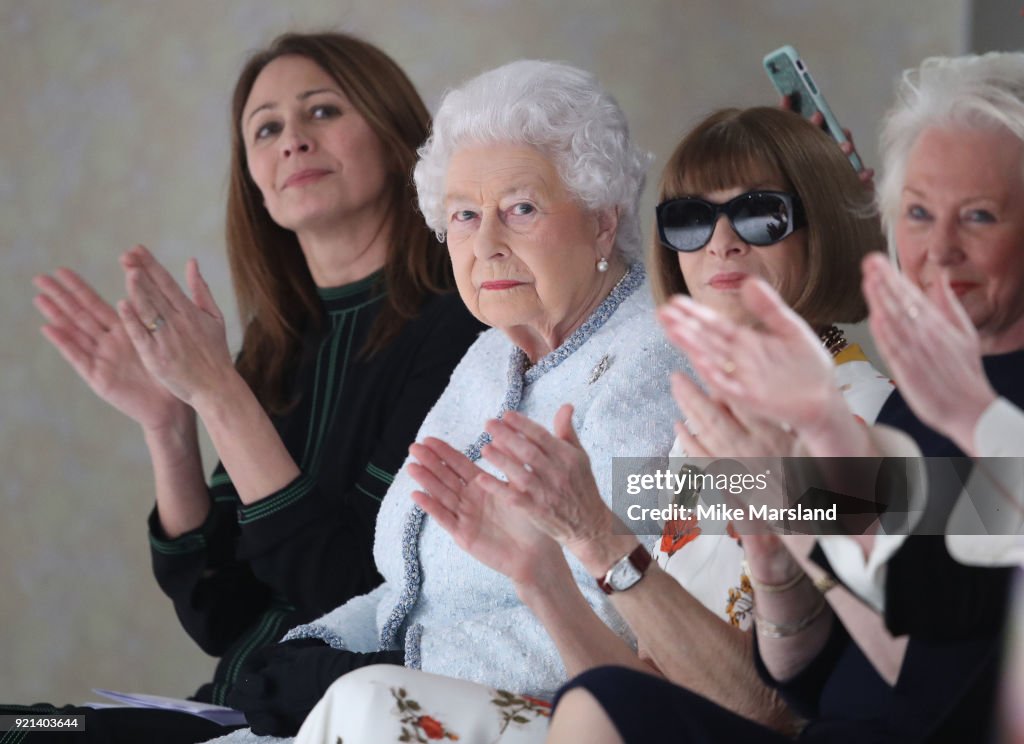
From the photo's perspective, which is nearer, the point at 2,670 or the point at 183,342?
the point at 183,342

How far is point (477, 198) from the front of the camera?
6.95 ft

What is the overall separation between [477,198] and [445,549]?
0.55m

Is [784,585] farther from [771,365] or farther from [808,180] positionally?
[808,180]

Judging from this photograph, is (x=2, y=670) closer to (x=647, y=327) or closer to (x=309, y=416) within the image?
(x=309, y=416)

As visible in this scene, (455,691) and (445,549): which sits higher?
(445,549)

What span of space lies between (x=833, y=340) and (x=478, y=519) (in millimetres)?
560

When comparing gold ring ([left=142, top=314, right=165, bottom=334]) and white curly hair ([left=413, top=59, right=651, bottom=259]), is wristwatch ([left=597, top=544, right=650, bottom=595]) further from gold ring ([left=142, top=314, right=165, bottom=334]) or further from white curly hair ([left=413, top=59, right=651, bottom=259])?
gold ring ([left=142, top=314, right=165, bottom=334])

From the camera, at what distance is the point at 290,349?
2.88 meters

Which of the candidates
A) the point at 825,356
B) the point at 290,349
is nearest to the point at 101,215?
the point at 290,349

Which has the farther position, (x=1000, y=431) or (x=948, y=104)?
(x=948, y=104)

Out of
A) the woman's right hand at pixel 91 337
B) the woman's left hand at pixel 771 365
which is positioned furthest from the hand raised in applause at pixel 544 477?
the woman's right hand at pixel 91 337

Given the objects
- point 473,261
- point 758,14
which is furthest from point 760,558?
point 758,14

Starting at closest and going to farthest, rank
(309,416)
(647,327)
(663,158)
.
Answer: (647,327) → (309,416) → (663,158)

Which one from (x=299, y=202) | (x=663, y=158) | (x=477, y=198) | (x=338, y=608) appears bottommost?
(x=338, y=608)
